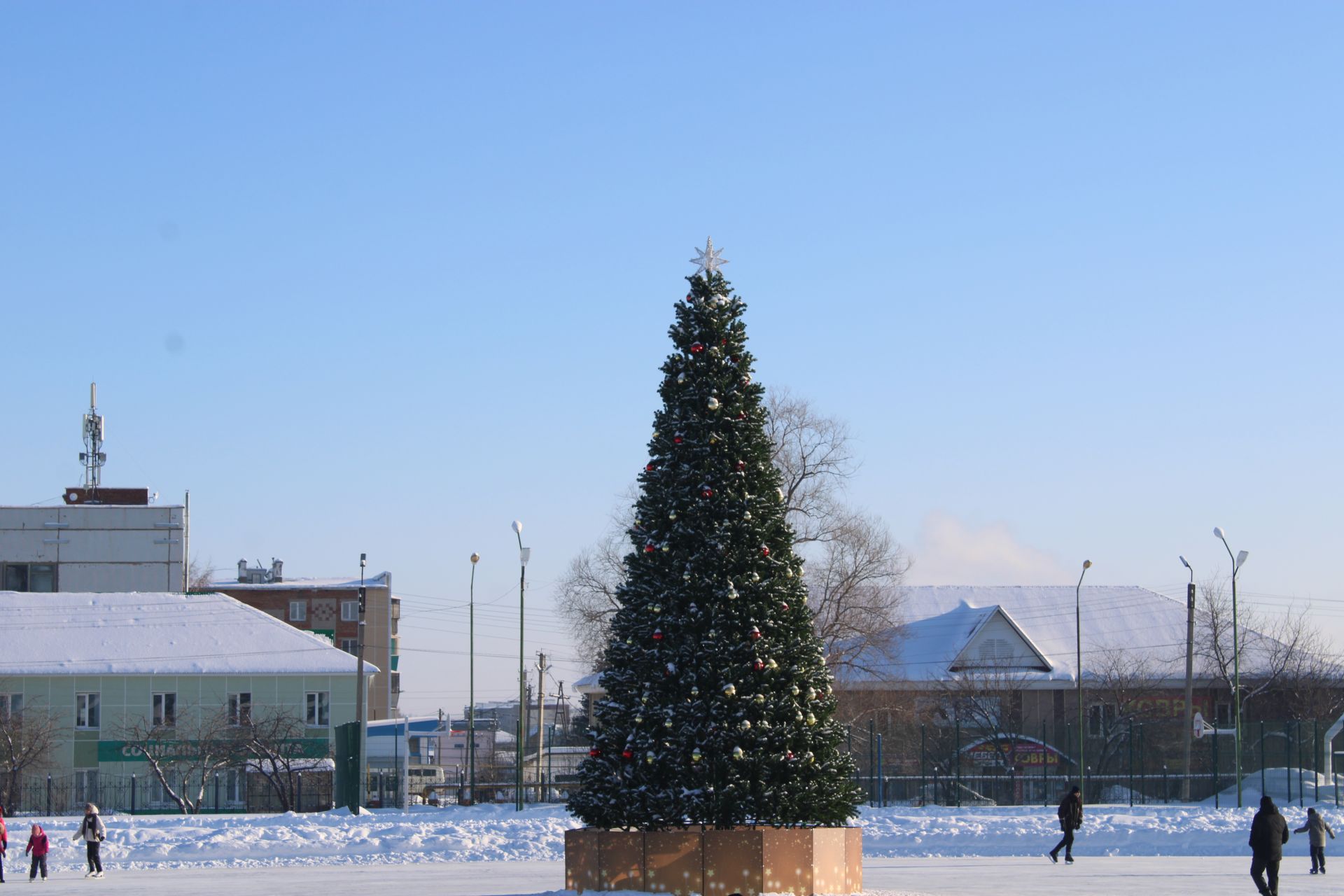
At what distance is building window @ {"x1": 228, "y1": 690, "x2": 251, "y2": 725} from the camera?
55312 mm

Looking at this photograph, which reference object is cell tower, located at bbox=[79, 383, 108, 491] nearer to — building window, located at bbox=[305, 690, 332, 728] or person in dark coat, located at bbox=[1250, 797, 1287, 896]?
building window, located at bbox=[305, 690, 332, 728]

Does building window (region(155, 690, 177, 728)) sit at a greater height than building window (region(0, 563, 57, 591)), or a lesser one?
lesser

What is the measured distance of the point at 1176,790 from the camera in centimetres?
4347

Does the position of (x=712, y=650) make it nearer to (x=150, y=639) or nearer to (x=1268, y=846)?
(x=1268, y=846)

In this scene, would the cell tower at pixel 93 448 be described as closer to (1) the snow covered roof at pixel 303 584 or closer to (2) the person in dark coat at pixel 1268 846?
(1) the snow covered roof at pixel 303 584

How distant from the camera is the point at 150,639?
191 feet

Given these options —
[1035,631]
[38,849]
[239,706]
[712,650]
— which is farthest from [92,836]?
[1035,631]

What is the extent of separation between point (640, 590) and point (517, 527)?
900 inches

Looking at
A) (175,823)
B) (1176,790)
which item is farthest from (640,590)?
(1176,790)

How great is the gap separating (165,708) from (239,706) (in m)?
2.74

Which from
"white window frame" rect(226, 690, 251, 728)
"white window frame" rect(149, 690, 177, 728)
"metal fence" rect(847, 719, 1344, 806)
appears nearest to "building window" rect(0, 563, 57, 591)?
"white window frame" rect(149, 690, 177, 728)

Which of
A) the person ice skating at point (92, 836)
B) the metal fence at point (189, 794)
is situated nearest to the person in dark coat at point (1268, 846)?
the person ice skating at point (92, 836)

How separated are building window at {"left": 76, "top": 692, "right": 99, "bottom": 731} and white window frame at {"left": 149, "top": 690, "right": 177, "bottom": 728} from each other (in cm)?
201

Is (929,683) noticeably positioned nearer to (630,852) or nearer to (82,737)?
(82,737)
